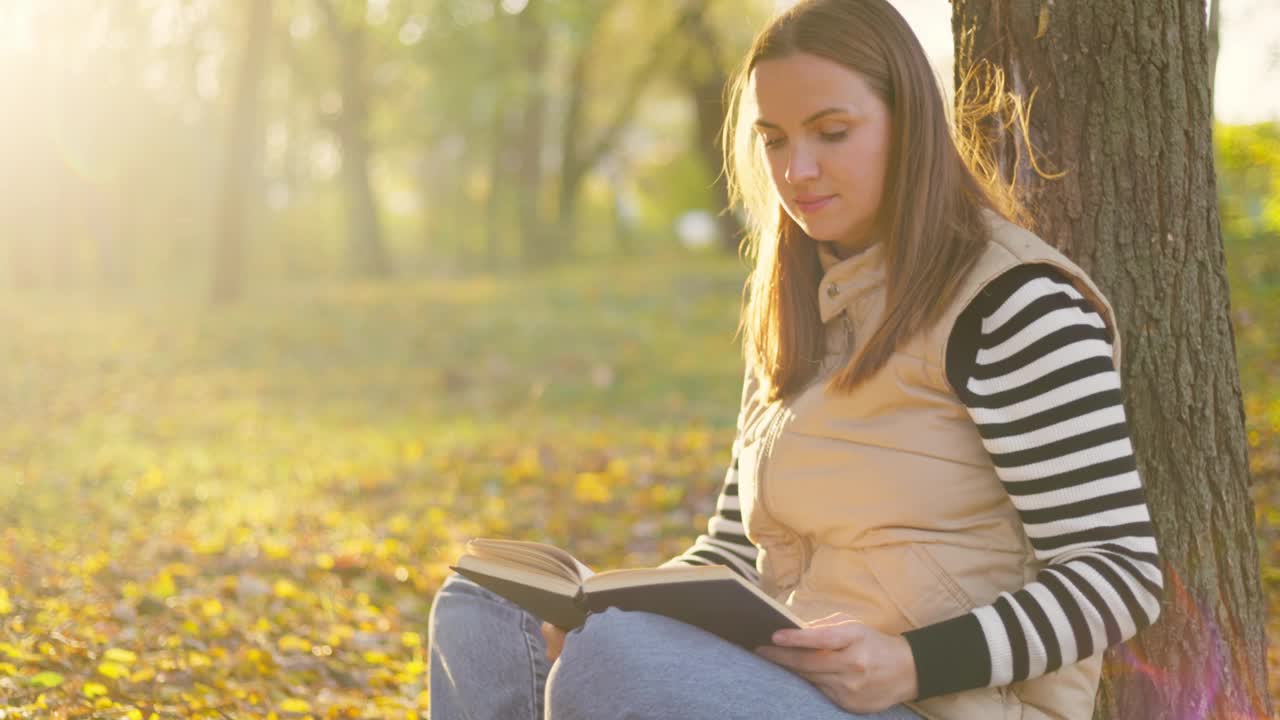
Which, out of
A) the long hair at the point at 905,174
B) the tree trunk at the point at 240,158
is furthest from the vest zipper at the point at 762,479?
the tree trunk at the point at 240,158

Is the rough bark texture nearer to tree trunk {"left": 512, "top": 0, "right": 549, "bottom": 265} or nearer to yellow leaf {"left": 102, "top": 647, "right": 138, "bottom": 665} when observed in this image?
yellow leaf {"left": 102, "top": 647, "right": 138, "bottom": 665}

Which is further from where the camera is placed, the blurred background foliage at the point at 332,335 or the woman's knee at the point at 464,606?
the blurred background foliage at the point at 332,335

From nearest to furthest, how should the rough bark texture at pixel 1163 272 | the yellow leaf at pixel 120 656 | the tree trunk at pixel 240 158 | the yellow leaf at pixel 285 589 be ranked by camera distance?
the rough bark texture at pixel 1163 272
the yellow leaf at pixel 120 656
the yellow leaf at pixel 285 589
the tree trunk at pixel 240 158

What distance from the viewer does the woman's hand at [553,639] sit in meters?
2.51

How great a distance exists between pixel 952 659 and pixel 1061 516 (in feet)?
0.98

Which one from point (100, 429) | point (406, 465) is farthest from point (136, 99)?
point (406, 465)

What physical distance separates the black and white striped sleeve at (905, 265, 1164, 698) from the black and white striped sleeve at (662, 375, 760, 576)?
2.40ft

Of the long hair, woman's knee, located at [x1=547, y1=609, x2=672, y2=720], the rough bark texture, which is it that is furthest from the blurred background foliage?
woman's knee, located at [x1=547, y1=609, x2=672, y2=720]

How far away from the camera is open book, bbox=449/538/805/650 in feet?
6.68

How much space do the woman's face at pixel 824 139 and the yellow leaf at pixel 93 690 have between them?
7.69 ft

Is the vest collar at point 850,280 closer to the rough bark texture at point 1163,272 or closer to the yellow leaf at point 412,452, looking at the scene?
the rough bark texture at point 1163,272

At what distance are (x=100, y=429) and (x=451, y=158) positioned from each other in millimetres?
25778

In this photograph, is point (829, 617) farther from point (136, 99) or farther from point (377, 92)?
point (136, 99)

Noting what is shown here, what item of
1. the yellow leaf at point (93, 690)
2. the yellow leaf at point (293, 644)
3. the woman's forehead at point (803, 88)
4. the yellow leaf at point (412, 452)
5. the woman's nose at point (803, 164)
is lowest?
the yellow leaf at point (412, 452)
